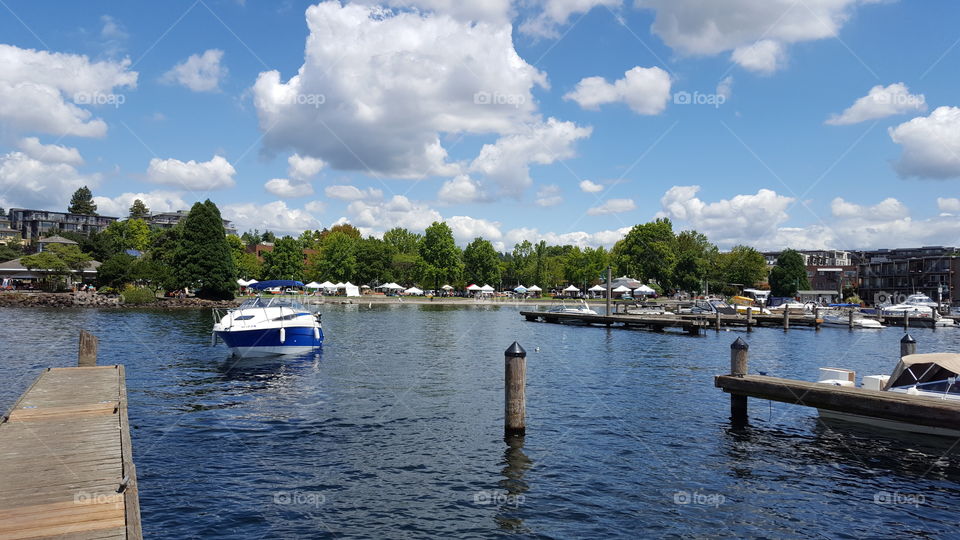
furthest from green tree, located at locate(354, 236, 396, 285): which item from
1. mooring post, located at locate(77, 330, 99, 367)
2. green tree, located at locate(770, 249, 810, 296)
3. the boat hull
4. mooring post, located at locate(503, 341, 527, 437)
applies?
mooring post, located at locate(503, 341, 527, 437)

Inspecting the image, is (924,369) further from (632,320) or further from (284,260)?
(284,260)

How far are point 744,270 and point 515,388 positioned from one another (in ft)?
491

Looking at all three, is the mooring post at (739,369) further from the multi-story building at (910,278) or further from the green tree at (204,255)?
the multi-story building at (910,278)

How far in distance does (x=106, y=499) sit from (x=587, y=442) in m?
12.5

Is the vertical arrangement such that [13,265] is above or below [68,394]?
above

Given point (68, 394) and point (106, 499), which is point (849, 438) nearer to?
point (106, 499)

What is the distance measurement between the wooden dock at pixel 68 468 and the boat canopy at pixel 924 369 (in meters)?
21.3

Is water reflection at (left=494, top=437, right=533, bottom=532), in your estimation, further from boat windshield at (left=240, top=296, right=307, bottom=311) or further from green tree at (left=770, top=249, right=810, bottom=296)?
green tree at (left=770, top=249, right=810, bottom=296)

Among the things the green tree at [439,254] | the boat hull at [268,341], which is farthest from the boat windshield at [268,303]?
the green tree at [439,254]

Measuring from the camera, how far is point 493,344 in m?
45.4

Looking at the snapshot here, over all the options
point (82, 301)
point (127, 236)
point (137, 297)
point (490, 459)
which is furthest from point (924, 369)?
point (127, 236)

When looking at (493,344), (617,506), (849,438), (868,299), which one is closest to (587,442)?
(617,506)

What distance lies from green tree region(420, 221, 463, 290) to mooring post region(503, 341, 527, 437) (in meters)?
123

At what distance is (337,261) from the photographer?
142875mm
